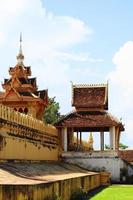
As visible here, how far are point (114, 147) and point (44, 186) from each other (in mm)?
25933

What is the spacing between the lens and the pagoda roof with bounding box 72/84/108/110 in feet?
138

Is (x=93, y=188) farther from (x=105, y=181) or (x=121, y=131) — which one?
(x=121, y=131)

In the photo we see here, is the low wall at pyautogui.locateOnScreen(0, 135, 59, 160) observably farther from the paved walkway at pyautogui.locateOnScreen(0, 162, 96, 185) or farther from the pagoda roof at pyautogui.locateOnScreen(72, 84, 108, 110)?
the pagoda roof at pyautogui.locateOnScreen(72, 84, 108, 110)

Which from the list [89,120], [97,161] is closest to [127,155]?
[89,120]

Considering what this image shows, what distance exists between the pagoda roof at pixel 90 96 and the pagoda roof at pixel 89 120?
26.2 inches

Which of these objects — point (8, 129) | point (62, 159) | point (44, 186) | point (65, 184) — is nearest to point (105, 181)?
point (62, 159)

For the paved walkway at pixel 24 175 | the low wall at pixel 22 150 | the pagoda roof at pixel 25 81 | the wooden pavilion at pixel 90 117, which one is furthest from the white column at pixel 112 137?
the paved walkway at pixel 24 175

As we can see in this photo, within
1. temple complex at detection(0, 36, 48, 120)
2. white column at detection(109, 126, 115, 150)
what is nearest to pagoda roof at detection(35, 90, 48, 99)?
temple complex at detection(0, 36, 48, 120)

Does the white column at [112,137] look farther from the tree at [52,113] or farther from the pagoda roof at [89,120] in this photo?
the tree at [52,113]

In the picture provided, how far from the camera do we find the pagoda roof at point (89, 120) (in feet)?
132

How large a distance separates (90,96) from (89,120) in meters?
2.75

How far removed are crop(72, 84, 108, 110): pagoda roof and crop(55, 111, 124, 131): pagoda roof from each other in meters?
0.67

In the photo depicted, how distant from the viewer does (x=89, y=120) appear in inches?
1606

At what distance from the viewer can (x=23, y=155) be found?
2689 centimetres
